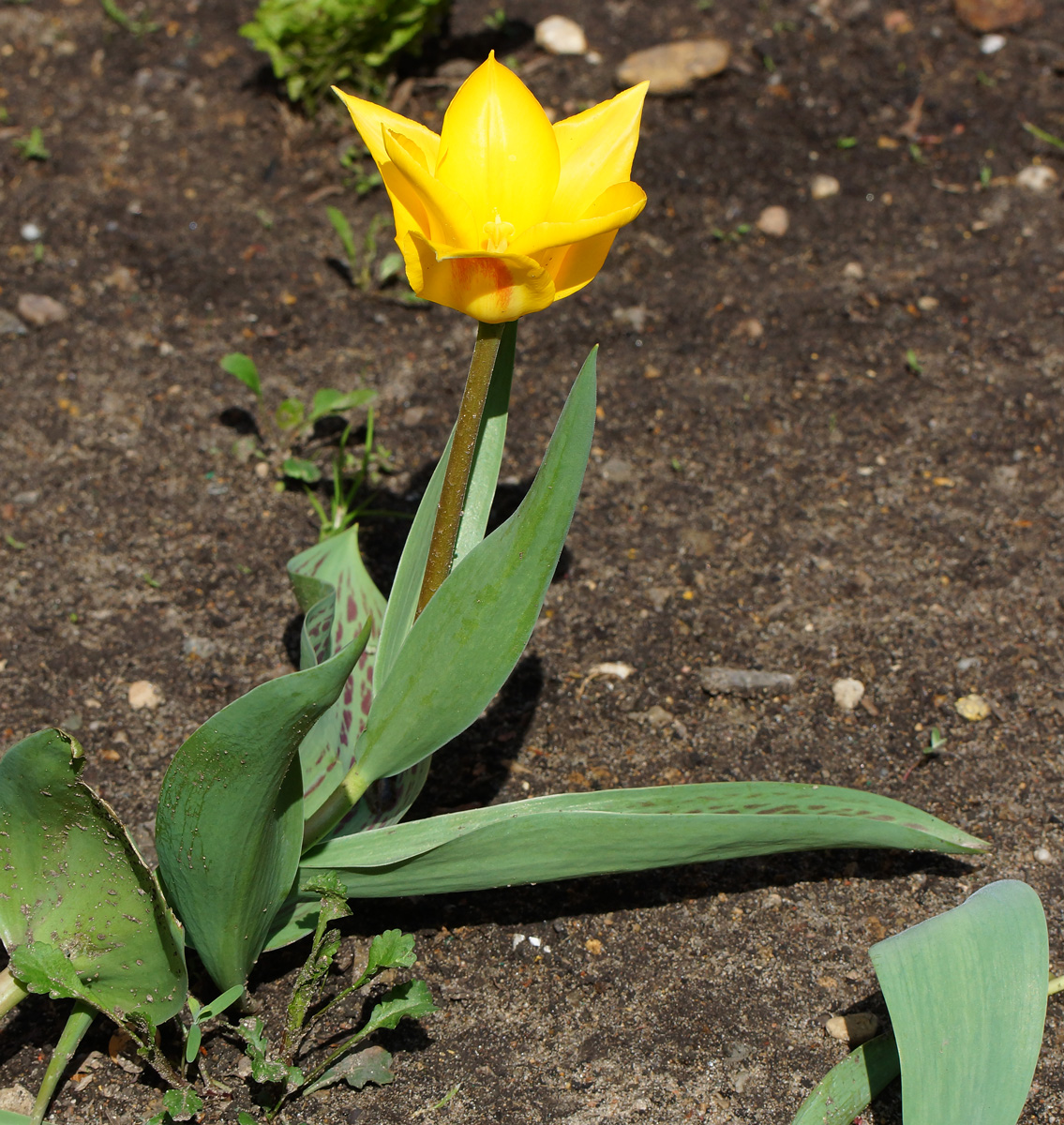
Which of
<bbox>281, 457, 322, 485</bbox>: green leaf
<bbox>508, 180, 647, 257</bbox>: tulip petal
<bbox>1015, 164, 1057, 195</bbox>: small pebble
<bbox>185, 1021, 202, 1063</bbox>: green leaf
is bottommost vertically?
<bbox>185, 1021, 202, 1063</bbox>: green leaf

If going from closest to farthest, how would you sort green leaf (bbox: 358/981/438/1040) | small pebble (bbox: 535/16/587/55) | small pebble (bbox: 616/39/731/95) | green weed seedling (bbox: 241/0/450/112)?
green leaf (bbox: 358/981/438/1040) < green weed seedling (bbox: 241/0/450/112) < small pebble (bbox: 616/39/731/95) < small pebble (bbox: 535/16/587/55)

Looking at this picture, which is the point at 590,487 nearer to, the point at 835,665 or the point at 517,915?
the point at 835,665

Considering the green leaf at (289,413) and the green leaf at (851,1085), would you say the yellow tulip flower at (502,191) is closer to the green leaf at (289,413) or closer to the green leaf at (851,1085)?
the green leaf at (851,1085)

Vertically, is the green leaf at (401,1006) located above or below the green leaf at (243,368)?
below

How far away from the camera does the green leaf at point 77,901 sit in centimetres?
108

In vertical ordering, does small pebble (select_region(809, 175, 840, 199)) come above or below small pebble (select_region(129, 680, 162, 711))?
above

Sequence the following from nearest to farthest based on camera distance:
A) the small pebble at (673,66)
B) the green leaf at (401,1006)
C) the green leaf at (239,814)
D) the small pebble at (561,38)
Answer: the green leaf at (239,814), the green leaf at (401,1006), the small pebble at (673,66), the small pebble at (561,38)

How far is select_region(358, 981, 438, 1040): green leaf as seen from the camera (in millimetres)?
1236

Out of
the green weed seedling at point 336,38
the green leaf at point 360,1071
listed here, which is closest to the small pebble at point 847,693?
the green leaf at point 360,1071

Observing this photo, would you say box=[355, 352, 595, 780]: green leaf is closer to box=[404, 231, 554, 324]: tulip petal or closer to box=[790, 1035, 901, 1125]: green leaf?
box=[404, 231, 554, 324]: tulip petal

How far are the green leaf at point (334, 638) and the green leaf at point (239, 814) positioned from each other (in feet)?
0.66

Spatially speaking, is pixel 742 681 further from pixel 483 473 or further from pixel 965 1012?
pixel 965 1012

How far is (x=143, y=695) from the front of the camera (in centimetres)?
183

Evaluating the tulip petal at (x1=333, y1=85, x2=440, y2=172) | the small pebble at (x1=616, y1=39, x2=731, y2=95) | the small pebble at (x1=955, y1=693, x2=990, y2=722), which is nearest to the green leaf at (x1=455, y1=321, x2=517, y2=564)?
the tulip petal at (x1=333, y1=85, x2=440, y2=172)
